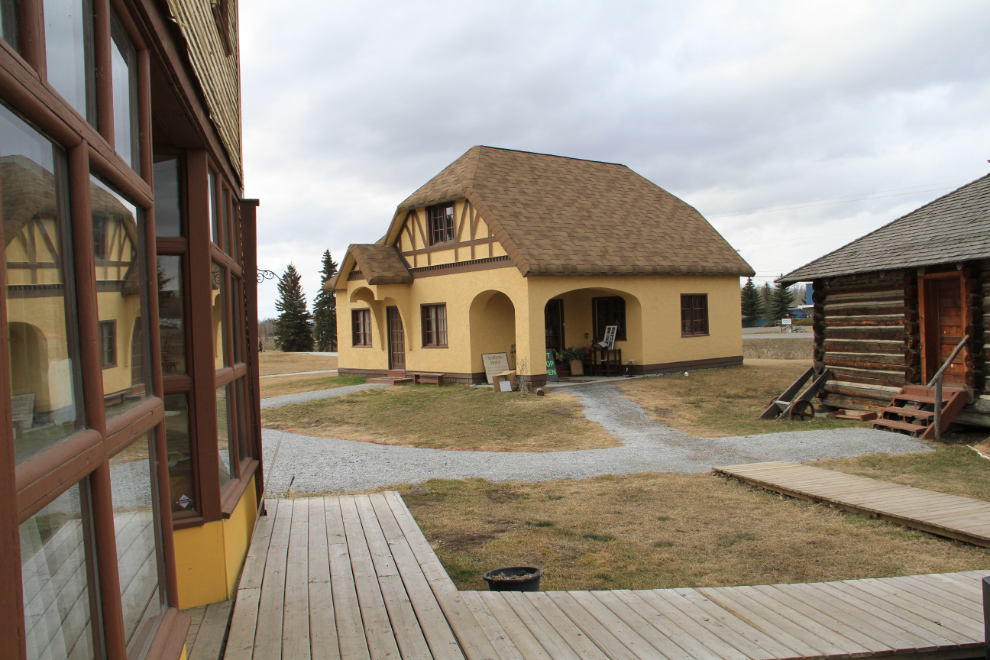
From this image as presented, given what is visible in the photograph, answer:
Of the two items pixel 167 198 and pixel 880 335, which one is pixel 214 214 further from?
pixel 880 335

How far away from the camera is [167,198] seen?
149 inches

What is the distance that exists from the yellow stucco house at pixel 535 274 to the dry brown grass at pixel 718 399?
1.27 metres

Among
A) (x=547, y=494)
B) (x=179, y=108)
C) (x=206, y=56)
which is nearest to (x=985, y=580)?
(x=179, y=108)

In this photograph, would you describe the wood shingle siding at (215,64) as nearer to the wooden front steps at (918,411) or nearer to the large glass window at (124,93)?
the large glass window at (124,93)

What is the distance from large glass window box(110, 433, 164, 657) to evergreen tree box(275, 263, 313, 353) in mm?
50902

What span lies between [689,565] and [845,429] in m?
7.45

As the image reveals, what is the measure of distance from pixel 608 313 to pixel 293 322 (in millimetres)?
36623

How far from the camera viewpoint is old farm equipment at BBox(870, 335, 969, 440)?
1065 centimetres

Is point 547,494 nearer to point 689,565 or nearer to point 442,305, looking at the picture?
point 689,565

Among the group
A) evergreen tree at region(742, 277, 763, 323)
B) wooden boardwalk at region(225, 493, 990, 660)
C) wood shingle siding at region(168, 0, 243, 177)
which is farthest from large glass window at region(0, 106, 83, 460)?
evergreen tree at region(742, 277, 763, 323)

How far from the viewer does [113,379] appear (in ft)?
6.44

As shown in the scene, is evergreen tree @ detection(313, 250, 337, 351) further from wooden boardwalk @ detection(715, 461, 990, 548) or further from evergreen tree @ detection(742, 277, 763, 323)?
wooden boardwalk @ detection(715, 461, 990, 548)

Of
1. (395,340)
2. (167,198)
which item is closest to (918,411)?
(167,198)

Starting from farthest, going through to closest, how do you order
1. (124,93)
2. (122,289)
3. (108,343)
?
1. (124,93)
2. (122,289)
3. (108,343)
